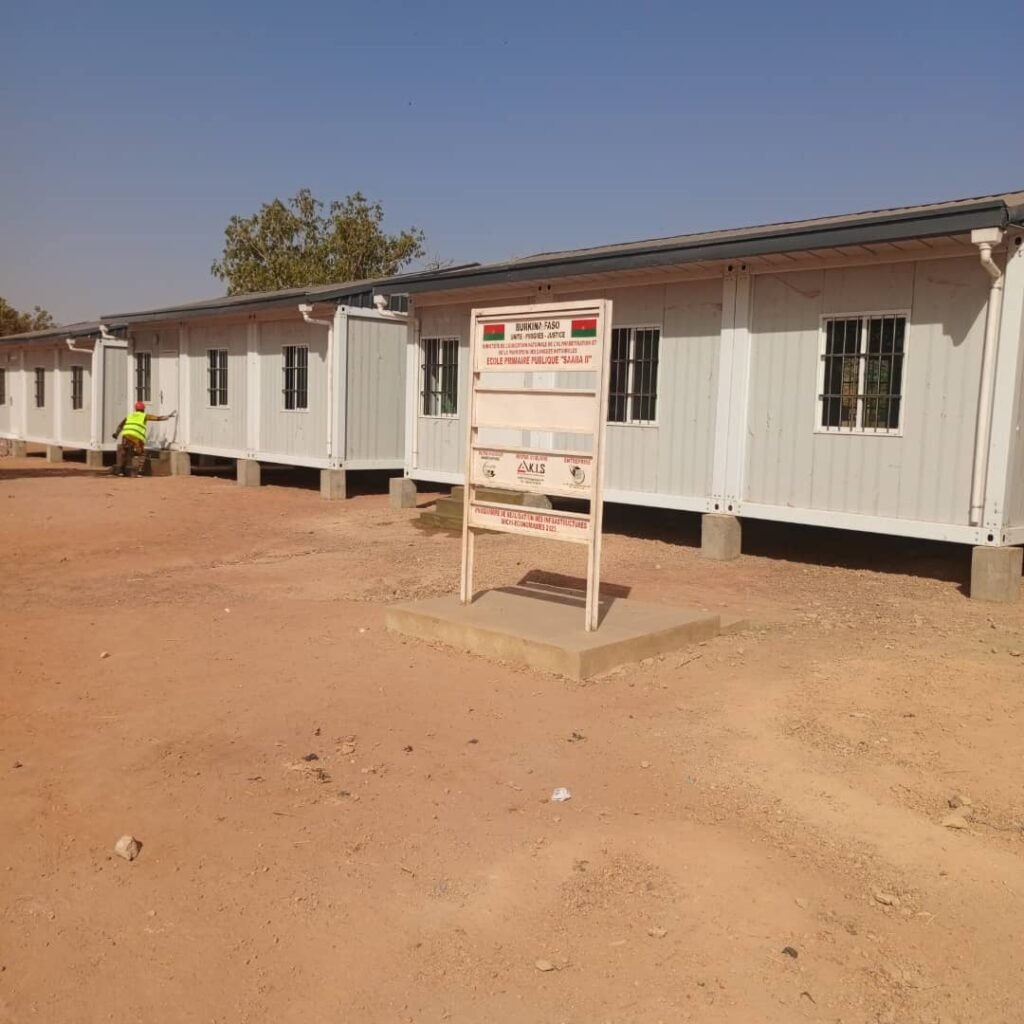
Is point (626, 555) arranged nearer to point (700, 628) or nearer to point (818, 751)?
point (700, 628)

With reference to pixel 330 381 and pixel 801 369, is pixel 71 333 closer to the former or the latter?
pixel 330 381

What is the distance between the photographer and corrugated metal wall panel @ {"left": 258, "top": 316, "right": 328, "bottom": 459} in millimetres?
17688

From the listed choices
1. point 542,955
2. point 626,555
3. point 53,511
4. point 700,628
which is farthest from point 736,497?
point 53,511

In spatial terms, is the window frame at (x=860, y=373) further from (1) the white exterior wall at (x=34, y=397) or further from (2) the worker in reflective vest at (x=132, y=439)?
(1) the white exterior wall at (x=34, y=397)

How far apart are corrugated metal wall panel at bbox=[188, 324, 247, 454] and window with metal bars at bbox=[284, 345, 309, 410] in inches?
60.2

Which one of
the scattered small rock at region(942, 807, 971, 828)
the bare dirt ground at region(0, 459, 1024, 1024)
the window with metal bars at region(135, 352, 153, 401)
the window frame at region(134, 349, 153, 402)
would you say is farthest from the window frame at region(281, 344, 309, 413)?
the scattered small rock at region(942, 807, 971, 828)

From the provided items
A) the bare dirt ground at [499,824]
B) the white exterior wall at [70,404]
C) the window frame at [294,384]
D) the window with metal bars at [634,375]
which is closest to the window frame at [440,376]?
the window with metal bars at [634,375]

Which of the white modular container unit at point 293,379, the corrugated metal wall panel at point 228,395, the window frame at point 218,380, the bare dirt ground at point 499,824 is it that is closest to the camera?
the bare dirt ground at point 499,824

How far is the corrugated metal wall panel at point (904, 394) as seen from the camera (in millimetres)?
9375

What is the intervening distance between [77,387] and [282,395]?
10.5 m

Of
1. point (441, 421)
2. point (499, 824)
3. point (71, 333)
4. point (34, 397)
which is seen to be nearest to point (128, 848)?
point (499, 824)

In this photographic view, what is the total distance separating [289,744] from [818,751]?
8.94 feet

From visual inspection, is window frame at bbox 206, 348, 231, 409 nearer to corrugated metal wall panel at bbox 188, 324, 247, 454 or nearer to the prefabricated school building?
corrugated metal wall panel at bbox 188, 324, 247, 454

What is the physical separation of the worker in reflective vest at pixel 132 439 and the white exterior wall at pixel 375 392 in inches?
221
